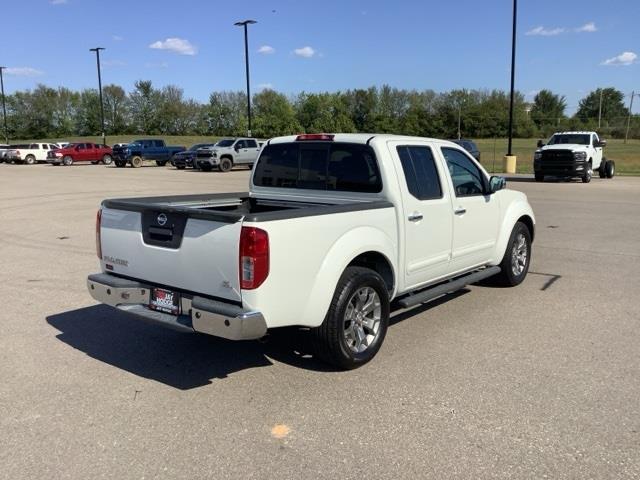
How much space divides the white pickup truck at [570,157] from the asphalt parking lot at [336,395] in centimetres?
1836

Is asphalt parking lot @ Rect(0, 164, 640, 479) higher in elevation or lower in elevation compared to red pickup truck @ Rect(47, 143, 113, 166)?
lower

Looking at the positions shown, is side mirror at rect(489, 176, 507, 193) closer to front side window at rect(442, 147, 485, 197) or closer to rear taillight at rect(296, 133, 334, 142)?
front side window at rect(442, 147, 485, 197)

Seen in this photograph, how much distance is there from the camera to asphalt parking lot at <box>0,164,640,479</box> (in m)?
3.25

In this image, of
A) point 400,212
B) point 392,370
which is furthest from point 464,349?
point 400,212

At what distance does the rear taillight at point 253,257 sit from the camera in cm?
373

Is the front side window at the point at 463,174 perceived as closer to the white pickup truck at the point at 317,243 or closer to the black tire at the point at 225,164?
the white pickup truck at the point at 317,243

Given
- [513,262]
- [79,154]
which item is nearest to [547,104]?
[79,154]

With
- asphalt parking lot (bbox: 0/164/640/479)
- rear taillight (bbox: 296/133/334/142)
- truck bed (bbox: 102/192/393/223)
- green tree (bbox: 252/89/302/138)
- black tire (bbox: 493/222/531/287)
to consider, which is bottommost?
asphalt parking lot (bbox: 0/164/640/479)

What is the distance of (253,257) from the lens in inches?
147

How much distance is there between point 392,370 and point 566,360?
1449 millimetres

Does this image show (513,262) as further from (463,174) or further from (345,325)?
(345,325)

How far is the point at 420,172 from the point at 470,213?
3.09ft

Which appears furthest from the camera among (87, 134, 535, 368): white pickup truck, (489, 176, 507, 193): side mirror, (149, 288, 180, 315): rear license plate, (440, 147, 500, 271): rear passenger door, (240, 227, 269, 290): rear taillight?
(489, 176, 507, 193): side mirror

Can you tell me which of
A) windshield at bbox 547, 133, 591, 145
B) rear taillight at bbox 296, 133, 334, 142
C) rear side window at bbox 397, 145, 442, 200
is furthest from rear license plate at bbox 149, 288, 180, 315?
windshield at bbox 547, 133, 591, 145
